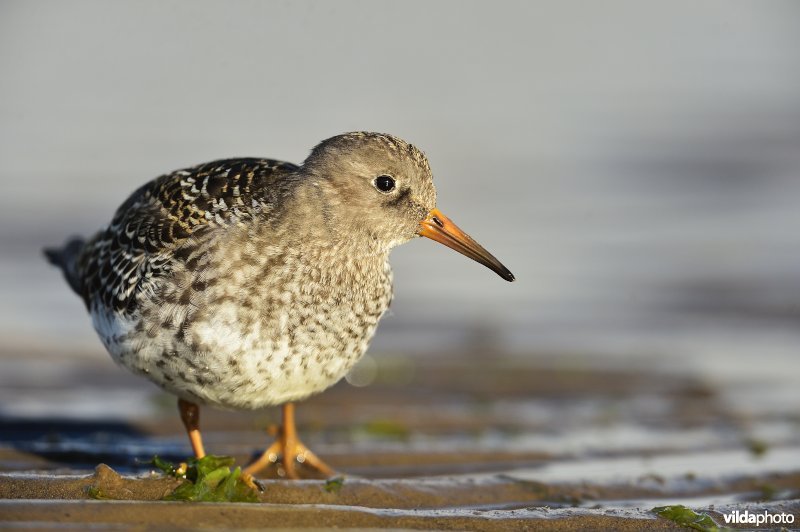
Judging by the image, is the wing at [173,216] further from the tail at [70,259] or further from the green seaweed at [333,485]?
the green seaweed at [333,485]

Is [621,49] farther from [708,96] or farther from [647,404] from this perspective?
[647,404]

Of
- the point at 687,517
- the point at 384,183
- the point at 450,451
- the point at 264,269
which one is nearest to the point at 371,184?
the point at 384,183

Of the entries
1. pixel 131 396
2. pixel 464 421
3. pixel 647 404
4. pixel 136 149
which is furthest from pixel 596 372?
pixel 136 149

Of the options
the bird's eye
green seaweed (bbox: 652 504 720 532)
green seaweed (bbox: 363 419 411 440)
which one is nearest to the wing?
the bird's eye

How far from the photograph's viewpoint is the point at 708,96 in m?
20.3

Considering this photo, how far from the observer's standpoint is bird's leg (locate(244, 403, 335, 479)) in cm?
709

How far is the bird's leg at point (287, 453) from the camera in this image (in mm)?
7090

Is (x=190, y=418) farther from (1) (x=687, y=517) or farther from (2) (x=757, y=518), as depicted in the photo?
(2) (x=757, y=518)

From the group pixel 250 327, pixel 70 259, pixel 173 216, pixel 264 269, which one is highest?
pixel 70 259

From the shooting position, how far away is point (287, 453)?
23.5ft

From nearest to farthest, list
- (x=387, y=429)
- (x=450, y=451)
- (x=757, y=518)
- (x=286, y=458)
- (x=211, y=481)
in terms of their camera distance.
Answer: (x=211, y=481)
(x=757, y=518)
(x=286, y=458)
(x=450, y=451)
(x=387, y=429)

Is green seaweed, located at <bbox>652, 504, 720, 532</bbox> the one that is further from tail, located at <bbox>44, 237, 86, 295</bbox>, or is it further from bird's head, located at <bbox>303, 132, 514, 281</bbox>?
tail, located at <bbox>44, 237, 86, 295</bbox>

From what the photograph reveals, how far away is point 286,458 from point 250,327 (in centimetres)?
139

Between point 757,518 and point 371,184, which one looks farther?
point 371,184
